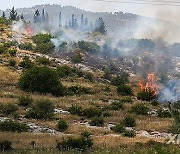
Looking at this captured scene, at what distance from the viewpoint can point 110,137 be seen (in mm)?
26156

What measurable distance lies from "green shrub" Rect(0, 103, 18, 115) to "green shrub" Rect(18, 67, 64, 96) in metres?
13.9

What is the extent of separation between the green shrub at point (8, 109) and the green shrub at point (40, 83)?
45.5 feet

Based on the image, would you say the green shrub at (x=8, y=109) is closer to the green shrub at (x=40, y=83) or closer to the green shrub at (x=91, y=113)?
the green shrub at (x=91, y=113)

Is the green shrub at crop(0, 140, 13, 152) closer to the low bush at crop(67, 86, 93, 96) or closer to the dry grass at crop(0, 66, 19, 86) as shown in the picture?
the low bush at crop(67, 86, 93, 96)

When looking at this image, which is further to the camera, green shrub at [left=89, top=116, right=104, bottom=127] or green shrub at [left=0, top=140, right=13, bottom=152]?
green shrub at [left=89, top=116, right=104, bottom=127]

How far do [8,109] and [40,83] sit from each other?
1560cm

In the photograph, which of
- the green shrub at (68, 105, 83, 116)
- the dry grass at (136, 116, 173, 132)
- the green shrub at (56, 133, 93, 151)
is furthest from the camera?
the green shrub at (68, 105, 83, 116)

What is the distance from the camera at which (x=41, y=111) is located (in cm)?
3350

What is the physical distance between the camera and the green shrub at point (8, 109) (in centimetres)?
3323

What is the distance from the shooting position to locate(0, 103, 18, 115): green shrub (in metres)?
33.2

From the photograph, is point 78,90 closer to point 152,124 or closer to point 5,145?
point 152,124

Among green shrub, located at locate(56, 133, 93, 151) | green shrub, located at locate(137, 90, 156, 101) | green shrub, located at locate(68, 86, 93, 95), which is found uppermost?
green shrub, located at locate(56, 133, 93, 151)

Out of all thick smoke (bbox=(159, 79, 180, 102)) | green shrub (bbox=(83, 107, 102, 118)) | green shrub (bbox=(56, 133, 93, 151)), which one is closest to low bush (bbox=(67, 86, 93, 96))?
thick smoke (bbox=(159, 79, 180, 102))

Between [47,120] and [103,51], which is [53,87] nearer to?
[47,120]
